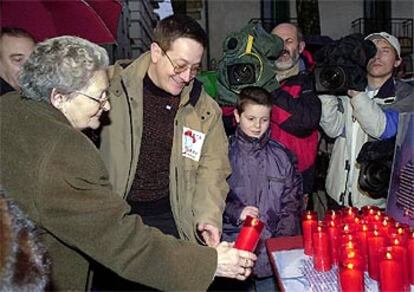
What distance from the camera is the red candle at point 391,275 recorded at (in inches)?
64.4

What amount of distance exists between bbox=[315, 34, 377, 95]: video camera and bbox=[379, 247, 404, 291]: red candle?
1.21 m

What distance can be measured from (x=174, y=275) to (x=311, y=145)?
1532 mm

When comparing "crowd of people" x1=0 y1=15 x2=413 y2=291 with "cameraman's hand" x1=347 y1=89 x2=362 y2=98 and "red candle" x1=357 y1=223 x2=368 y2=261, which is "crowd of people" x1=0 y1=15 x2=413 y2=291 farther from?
"red candle" x1=357 y1=223 x2=368 y2=261

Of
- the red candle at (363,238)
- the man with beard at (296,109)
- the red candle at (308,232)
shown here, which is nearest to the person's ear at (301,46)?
the man with beard at (296,109)

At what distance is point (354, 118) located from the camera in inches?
114

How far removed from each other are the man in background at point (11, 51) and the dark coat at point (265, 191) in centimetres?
115

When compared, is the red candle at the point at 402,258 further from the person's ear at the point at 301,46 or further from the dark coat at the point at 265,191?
the person's ear at the point at 301,46

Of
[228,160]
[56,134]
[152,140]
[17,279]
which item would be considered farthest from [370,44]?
[17,279]

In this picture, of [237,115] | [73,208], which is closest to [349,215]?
[237,115]

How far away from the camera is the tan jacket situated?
242cm

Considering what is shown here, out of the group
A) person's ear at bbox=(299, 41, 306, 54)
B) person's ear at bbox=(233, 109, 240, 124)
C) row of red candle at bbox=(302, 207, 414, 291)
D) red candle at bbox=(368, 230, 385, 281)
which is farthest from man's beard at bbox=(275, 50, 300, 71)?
red candle at bbox=(368, 230, 385, 281)

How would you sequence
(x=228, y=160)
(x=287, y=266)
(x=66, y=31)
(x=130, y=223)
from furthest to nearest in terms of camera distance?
1. (x=66, y=31)
2. (x=228, y=160)
3. (x=287, y=266)
4. (x=130, y=223)

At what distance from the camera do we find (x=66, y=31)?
2.97m

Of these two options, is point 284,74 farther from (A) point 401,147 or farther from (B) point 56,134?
(B) point 56,134
